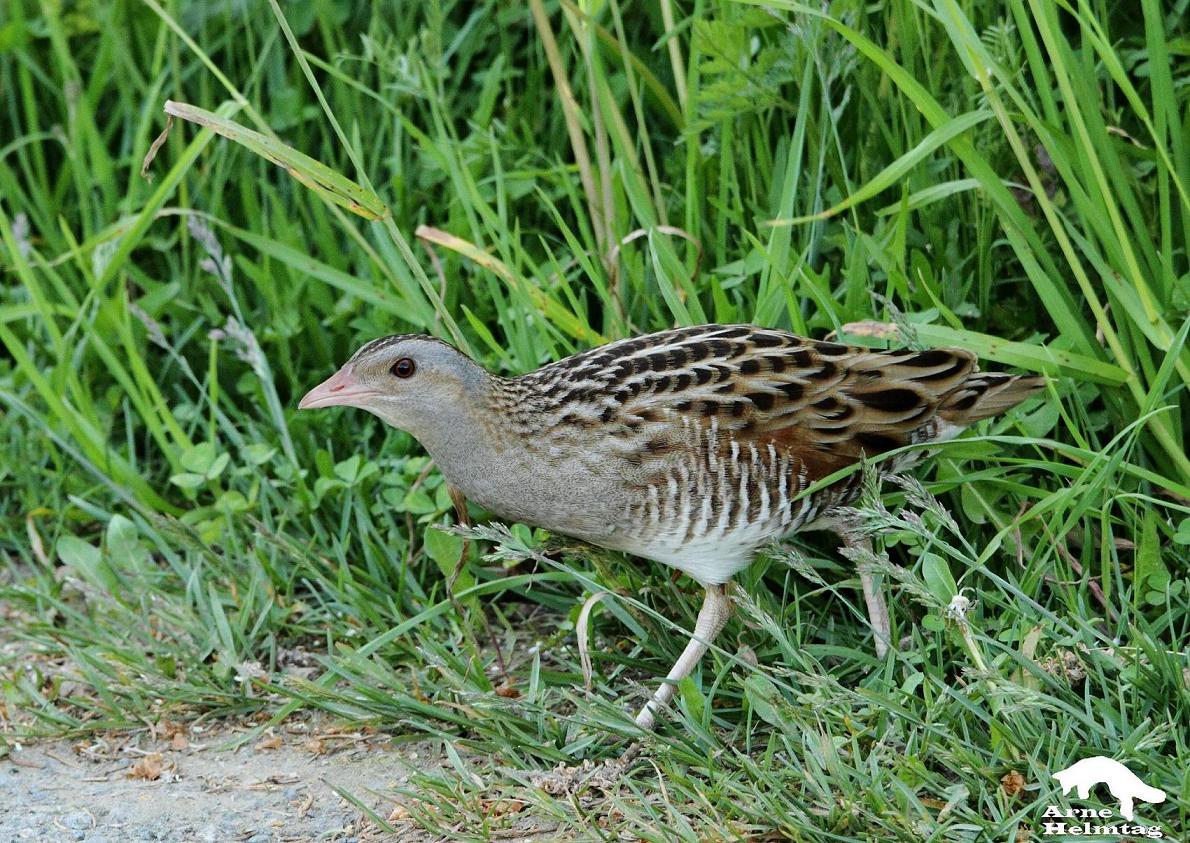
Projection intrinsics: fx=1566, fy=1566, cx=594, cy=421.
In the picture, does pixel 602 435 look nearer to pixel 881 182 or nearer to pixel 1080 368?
pixel 881 182

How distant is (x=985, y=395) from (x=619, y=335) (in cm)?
98

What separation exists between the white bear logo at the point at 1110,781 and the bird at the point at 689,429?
522 millimetres

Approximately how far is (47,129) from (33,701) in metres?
2.39

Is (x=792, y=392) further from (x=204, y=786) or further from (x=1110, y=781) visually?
(x=204, y=786)

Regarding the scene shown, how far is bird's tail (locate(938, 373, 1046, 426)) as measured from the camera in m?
3.43

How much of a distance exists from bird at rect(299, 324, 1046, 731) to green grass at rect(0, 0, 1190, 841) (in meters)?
0.14

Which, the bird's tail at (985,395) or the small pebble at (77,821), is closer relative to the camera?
the small pebble at (77,821)

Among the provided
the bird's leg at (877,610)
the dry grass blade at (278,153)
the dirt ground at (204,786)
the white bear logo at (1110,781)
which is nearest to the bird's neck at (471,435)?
the dry grass blade at (278,153)

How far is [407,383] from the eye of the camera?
3.43 meters

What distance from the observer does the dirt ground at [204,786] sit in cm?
323

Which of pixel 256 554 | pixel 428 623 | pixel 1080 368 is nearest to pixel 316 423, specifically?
pixel 256 554

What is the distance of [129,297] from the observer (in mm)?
4945

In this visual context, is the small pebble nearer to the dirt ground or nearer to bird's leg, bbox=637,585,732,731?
the dirt ground

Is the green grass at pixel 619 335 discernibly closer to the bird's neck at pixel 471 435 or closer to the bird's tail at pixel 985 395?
the bird's tail at pixel 985 395
